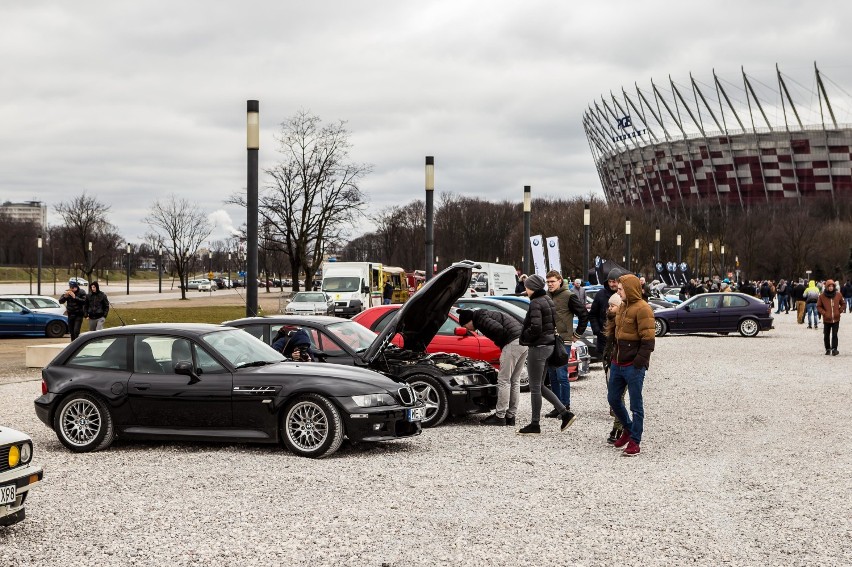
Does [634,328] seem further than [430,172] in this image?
No

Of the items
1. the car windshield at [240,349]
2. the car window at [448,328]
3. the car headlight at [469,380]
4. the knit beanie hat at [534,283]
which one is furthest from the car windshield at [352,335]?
the knit beanie hat at [534,283]

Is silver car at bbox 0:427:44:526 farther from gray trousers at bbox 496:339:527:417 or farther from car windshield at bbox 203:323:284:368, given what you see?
gray trousers at bbox 496:339:527:417

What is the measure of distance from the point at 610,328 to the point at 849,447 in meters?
2.80

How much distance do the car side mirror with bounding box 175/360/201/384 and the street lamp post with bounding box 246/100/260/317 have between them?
5559 mm

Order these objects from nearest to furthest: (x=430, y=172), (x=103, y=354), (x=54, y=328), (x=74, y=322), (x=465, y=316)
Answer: (x=103, y=354), (x=465, y=316), (x=430, y=172), (x=74, y=322), (x=54, y=328)

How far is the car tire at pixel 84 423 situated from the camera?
32.6 ft

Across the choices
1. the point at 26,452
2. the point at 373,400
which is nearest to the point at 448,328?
the point at 373,400

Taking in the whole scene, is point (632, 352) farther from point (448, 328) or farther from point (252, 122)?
point (252, 122)

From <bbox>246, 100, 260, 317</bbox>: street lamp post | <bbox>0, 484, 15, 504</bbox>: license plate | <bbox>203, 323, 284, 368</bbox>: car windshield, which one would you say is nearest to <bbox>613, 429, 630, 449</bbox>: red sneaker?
<bbox>203, 323, 284, 368</bbox>: car windshield

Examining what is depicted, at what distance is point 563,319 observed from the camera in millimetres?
13438

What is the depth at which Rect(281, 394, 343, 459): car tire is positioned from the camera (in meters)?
9.44

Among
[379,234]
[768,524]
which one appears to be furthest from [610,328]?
[379,234]

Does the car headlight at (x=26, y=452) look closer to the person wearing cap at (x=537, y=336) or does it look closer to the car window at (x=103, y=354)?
the car window at (x=103, y=354)

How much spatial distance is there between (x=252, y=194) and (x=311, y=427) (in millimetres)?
6711
